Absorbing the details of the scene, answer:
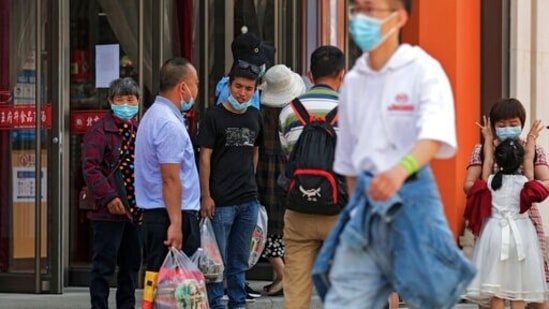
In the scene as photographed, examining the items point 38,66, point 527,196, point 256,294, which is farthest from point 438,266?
point 38,66

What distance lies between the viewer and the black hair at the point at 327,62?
801cm

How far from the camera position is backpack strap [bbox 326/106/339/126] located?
25.5 ft

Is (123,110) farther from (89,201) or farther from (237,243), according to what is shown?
(237,243)

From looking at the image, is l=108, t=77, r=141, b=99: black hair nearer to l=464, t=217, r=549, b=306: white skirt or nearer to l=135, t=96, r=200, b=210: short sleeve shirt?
l=135, t=96, r=200, b=210: short sleeve shirt

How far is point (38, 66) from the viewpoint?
11.3 meters

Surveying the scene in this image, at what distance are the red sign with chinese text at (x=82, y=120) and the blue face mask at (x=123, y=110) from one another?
2.18m

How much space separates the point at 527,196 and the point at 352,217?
4021 mm

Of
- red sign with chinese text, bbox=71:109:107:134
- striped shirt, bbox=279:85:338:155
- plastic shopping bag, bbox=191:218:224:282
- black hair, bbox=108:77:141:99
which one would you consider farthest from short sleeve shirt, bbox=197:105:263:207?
red sign with chinese text, bbox=71:109:107:134

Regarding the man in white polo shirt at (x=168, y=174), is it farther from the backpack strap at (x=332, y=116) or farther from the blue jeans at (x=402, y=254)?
the blue jeans at (x=402, y=254)

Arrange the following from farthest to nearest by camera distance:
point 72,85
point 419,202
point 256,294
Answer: point 72,85, point 256,294, point 419,202

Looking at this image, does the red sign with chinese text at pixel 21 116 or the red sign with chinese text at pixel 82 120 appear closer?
the red sign with chinese text at pixel 21 116

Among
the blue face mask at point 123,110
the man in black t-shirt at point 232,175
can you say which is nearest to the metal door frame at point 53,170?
the blue face mask at point 123,110

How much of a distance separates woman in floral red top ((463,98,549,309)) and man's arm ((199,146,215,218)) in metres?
1.97

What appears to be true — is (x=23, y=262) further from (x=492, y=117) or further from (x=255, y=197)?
(x=492, y=117)
